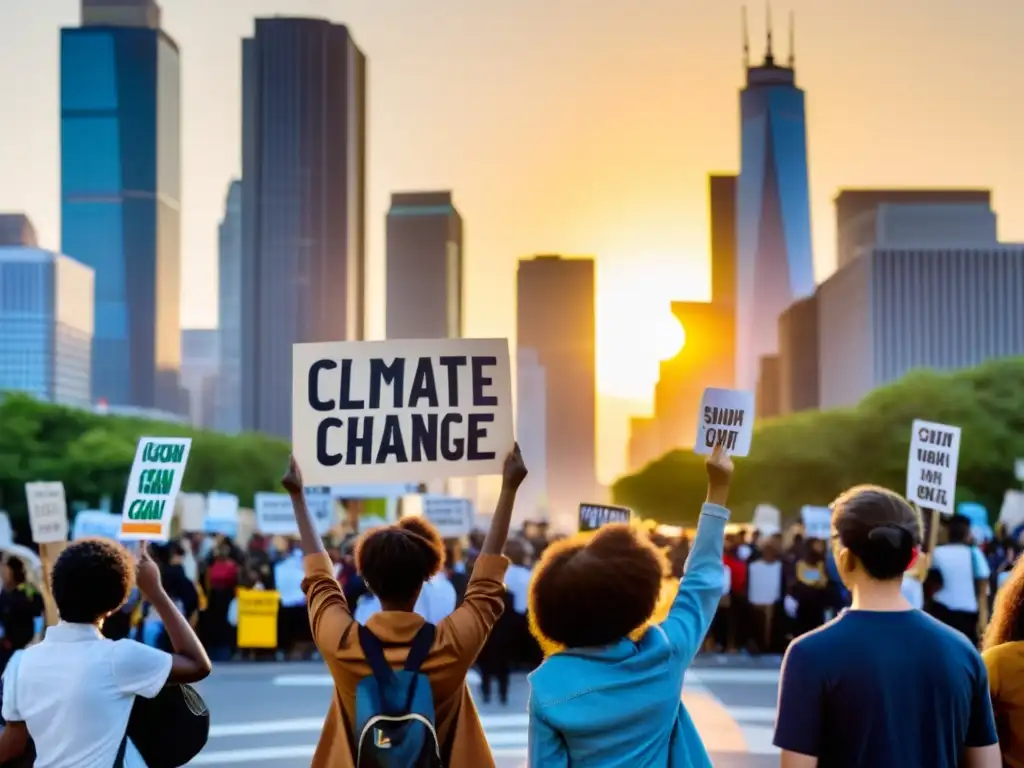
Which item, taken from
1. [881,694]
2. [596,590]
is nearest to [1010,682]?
[881,694]

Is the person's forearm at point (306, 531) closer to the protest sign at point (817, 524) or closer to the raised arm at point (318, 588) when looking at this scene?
the raised arm at point (318, 588)

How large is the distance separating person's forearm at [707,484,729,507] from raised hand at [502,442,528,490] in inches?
25.6

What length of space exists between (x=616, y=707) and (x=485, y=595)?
867 mm

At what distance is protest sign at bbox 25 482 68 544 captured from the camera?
522 inches

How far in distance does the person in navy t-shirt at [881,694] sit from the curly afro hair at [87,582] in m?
2.03

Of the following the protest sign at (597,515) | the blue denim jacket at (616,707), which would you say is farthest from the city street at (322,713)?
the blue denim jacket at (616,707)

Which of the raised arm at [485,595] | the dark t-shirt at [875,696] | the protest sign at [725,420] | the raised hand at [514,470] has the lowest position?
the dark t-shirt at [875,696]

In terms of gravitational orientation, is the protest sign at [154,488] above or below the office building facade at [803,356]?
below

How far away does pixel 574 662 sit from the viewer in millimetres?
3855

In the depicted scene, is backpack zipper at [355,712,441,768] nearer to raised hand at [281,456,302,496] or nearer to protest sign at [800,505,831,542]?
raised hand at [281,456,302,496]

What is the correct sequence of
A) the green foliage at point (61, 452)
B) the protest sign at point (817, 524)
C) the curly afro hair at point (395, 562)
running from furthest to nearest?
the green foliage at point (61, 452) < the protest sign at point (817, 524) < the curly afro hair at point (395, 562)

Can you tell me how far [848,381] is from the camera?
493ft

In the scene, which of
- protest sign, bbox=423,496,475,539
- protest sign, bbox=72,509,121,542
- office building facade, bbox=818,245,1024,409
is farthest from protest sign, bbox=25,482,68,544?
office building facade, bbox=818,245,1024,409

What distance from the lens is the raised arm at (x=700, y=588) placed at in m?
4.00
